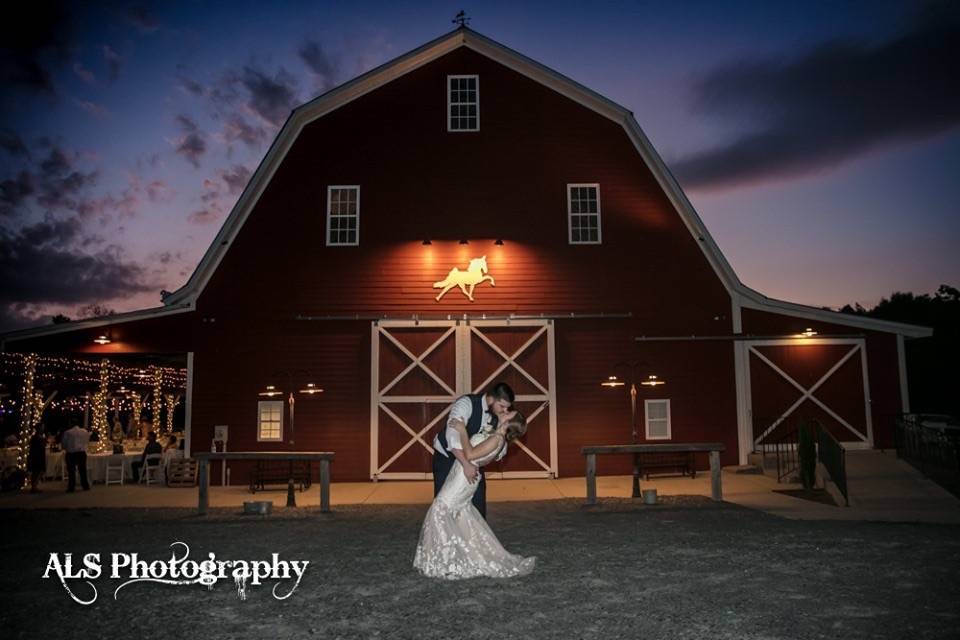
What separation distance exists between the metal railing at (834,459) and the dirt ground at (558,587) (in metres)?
1.96

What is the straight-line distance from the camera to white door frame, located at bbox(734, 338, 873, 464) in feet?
52.6

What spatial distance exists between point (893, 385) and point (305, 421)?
13.5 meters

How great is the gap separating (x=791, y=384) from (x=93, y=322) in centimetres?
1572

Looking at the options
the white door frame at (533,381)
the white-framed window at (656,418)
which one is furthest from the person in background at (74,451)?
the white-framed window at (656,418)

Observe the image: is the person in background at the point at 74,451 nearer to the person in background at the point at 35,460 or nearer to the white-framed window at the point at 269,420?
the person in background at the point at 35,460

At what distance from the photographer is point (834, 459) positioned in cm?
1177

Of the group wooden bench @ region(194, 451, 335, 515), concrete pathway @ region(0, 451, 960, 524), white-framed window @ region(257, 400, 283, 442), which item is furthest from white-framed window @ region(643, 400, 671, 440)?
white-framed window @ region(257, 400, 283, 442)

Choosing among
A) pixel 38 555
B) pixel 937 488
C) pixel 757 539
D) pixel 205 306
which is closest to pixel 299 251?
pixel 205 306

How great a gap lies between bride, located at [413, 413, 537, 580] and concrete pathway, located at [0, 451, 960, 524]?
218 inches

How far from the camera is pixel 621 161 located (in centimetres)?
1667

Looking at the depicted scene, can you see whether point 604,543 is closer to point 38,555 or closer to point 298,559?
point 298,559

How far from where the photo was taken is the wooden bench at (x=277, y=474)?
1455 centimetres

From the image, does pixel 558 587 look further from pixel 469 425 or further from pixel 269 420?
pixel 269 420

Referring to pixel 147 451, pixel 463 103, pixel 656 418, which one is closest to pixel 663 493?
pixel 656 418
